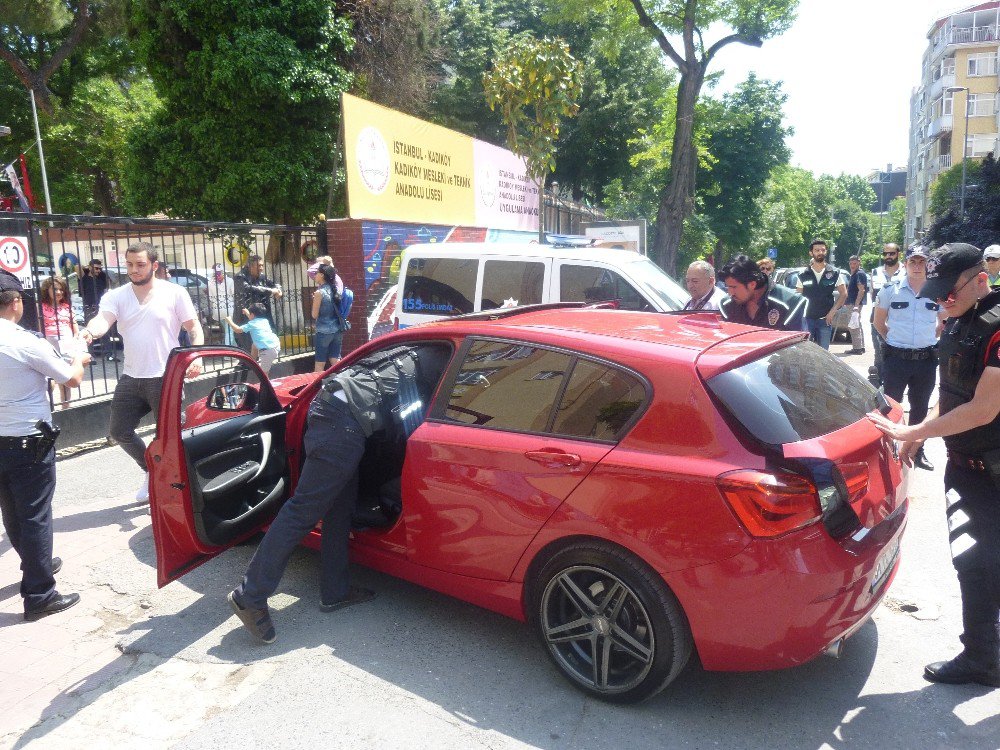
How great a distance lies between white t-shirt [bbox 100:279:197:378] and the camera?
17.0 ft

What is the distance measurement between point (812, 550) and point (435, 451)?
1639mm

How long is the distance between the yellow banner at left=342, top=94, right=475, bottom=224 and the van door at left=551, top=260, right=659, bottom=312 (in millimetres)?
4443

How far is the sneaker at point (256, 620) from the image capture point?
137 inches

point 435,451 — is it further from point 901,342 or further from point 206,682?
point 901,342

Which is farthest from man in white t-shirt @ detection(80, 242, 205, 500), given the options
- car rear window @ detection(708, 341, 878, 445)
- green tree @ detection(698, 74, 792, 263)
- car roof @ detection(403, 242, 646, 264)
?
green tree @ detection(698, 74, 792, 263)

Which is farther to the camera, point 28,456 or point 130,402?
point 130,402

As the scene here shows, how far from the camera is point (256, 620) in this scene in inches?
138

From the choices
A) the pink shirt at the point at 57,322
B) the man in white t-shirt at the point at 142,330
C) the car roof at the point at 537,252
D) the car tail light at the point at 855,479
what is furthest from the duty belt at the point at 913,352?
the pink shirt at the point at 57,322

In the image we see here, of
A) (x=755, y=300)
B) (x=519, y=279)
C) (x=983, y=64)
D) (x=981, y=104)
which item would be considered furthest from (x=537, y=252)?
(x=983, y=64)

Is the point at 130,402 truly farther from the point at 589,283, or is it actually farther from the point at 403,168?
the point at 403,168

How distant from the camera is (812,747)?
2762 millimetres

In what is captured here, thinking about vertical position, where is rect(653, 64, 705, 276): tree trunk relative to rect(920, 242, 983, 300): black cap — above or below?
above

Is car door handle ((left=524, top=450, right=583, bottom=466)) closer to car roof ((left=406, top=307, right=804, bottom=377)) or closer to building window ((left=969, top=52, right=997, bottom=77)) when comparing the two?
car roof ((left=406, top=307, right=804, bottom=377))

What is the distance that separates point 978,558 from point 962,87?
6771cm
